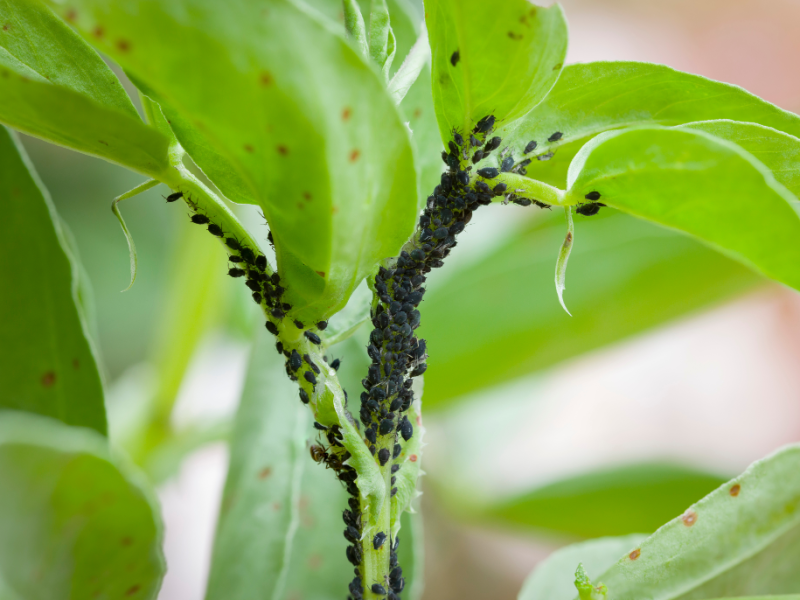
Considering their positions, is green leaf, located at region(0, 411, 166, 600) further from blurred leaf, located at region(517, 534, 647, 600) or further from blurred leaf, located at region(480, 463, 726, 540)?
blurred leaf, located at region(480, 463, 726, 540)

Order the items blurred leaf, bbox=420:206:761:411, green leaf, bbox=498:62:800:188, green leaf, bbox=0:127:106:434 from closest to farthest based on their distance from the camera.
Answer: green leaf, bbox=498:62:800:188
green leaf, bbox=0:127:106:434
blurred leaf, bbox=420:206:761:411

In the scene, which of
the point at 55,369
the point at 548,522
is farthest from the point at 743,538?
the point at 548,522

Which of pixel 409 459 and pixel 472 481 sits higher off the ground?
pixel 472 481

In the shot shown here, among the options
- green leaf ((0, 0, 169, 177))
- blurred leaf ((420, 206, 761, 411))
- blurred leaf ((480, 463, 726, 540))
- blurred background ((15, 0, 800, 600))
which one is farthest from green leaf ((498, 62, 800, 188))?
blurred leaf ((480, 463, 726, 540))

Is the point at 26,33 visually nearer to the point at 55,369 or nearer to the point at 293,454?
the point at 55,369

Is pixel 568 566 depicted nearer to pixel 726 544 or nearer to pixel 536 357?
pixel 726 544

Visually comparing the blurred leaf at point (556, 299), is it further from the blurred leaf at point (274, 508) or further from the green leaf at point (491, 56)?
the green leaf at point (491, 56)

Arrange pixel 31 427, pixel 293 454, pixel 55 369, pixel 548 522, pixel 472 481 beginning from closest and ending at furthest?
1. pixel 31 427
2. pixel 55 369
3. pixel 293 454
4. pixel 548 522
5. pixel 472 481
